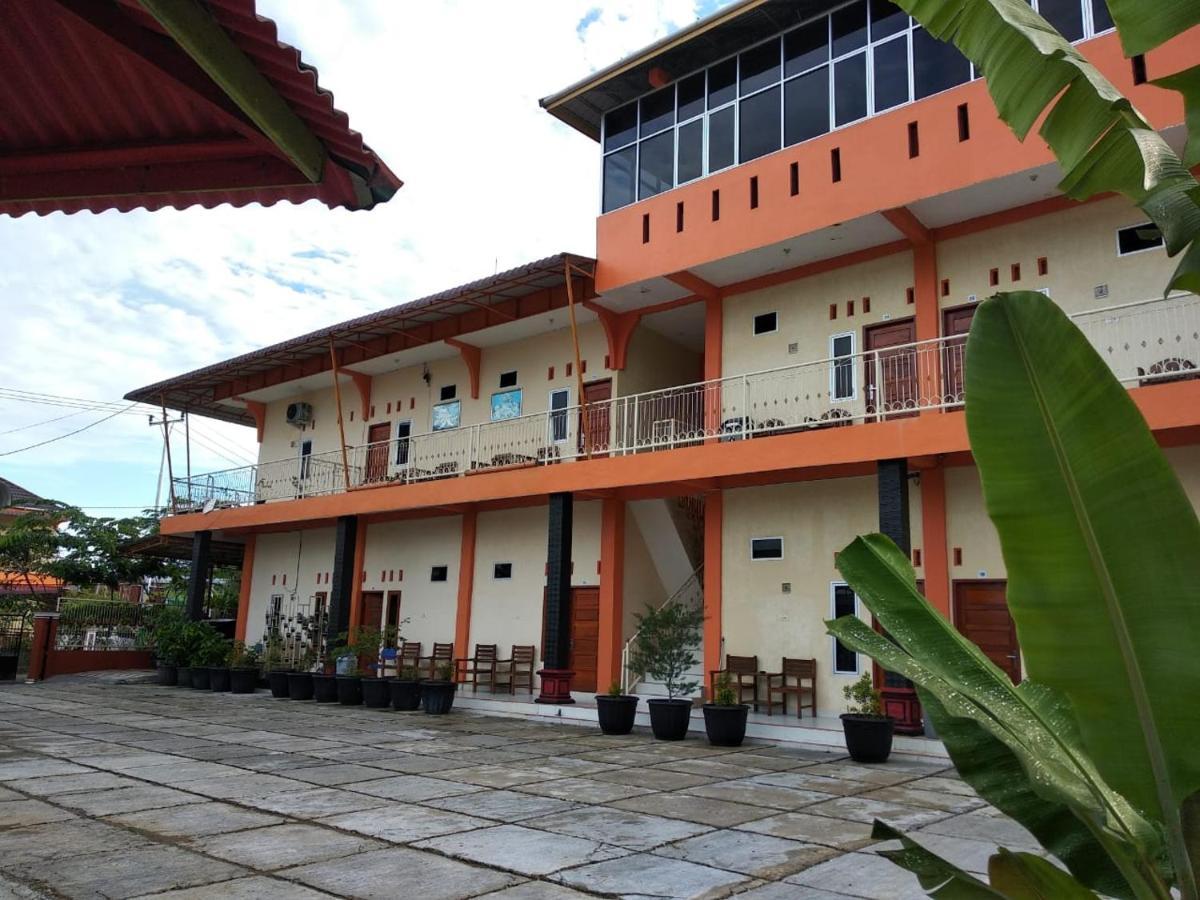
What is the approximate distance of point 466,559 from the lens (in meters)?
17.8

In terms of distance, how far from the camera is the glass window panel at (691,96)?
14.3 metres

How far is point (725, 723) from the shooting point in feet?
36.2

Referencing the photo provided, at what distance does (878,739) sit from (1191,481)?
455cm

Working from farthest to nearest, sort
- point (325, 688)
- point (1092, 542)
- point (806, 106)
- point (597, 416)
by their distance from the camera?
point (597, 416) < point (325, 688) < point (806, 106) < point (1092, 542)

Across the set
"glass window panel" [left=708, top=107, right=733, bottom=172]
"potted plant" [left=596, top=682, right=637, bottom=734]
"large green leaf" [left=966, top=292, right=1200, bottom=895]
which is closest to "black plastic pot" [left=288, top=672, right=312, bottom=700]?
"potted plant" [left=596, top=682, right=637, bottom=734]

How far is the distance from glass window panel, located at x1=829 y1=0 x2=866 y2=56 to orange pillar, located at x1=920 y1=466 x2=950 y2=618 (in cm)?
597

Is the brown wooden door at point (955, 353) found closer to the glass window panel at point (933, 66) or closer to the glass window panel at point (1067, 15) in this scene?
the glass window panel at point (933, 66)

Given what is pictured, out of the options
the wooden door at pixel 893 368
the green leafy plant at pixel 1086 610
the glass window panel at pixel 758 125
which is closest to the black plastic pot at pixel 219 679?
the wooden door at pixel 893 368

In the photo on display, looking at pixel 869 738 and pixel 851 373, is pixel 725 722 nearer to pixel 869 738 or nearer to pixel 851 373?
pixel 869 738

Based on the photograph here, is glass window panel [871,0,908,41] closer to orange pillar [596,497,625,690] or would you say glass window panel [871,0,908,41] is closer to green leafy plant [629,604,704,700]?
orange pillar [596,497,625,690]

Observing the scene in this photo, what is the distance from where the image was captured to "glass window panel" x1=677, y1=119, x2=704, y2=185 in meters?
14.3

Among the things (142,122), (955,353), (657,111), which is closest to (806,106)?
(657,111)

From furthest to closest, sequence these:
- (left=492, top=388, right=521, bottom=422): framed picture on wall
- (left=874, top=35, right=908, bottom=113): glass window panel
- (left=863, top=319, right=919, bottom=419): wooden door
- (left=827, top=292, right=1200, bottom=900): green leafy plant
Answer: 1. (left=492, top=388, right=521, bottom=422): framed picture on wall
2. (left=874, top=35, right=908, bottom=113): glass window panel
3. (left=863, top=319, right=919, bottom=419): wooden door
4. (left=827, top=292, right=1200, bottom=900): green leafy plant

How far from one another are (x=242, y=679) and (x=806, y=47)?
1515 cm
